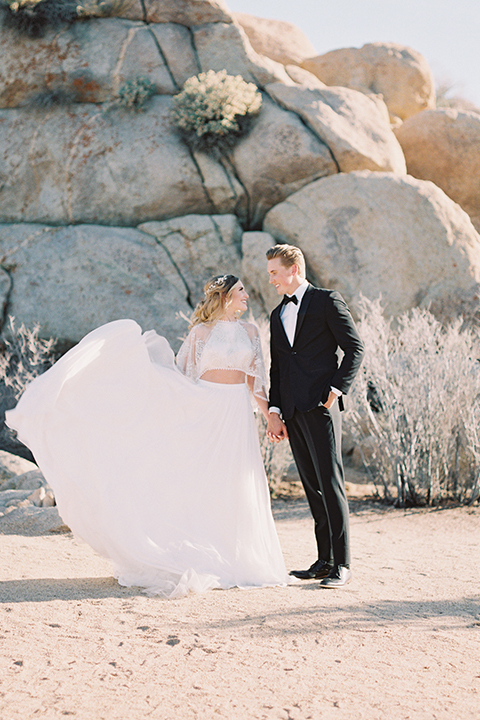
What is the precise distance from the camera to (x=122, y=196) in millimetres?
12031

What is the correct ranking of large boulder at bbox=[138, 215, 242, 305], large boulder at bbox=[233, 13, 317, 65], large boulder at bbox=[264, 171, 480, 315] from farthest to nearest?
large boulder at bbox=[233, 13, 317, 65], large boulder at bbox=[138, 215, 242, 305], large boulder at bbox=[264, 171, 480, 315]

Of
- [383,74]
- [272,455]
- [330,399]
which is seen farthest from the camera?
[383,74]

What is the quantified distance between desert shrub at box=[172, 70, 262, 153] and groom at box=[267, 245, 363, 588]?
8512 mm

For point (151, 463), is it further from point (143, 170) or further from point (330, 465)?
point (143, 170)

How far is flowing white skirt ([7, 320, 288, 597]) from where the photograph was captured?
3824mm

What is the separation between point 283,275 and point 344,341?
1.99ft

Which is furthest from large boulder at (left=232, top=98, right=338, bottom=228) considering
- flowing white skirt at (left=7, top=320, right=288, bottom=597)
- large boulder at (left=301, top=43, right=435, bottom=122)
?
flowing white skirt at (left=7, top=320, right=288, bottom=597)

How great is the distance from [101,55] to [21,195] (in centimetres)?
329

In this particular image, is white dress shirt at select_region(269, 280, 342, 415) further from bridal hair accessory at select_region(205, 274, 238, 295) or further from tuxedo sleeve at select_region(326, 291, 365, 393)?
bridal hair accessory at select_region(205, 274, 238, 295)

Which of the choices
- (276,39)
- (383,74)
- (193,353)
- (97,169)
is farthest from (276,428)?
(276,39)

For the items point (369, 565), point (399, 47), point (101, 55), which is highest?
point (399, 47)

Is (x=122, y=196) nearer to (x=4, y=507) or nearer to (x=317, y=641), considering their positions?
(x=4, y=507)

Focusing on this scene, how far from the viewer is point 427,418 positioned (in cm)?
714

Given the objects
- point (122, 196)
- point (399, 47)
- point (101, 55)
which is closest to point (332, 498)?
point (122, 196)
